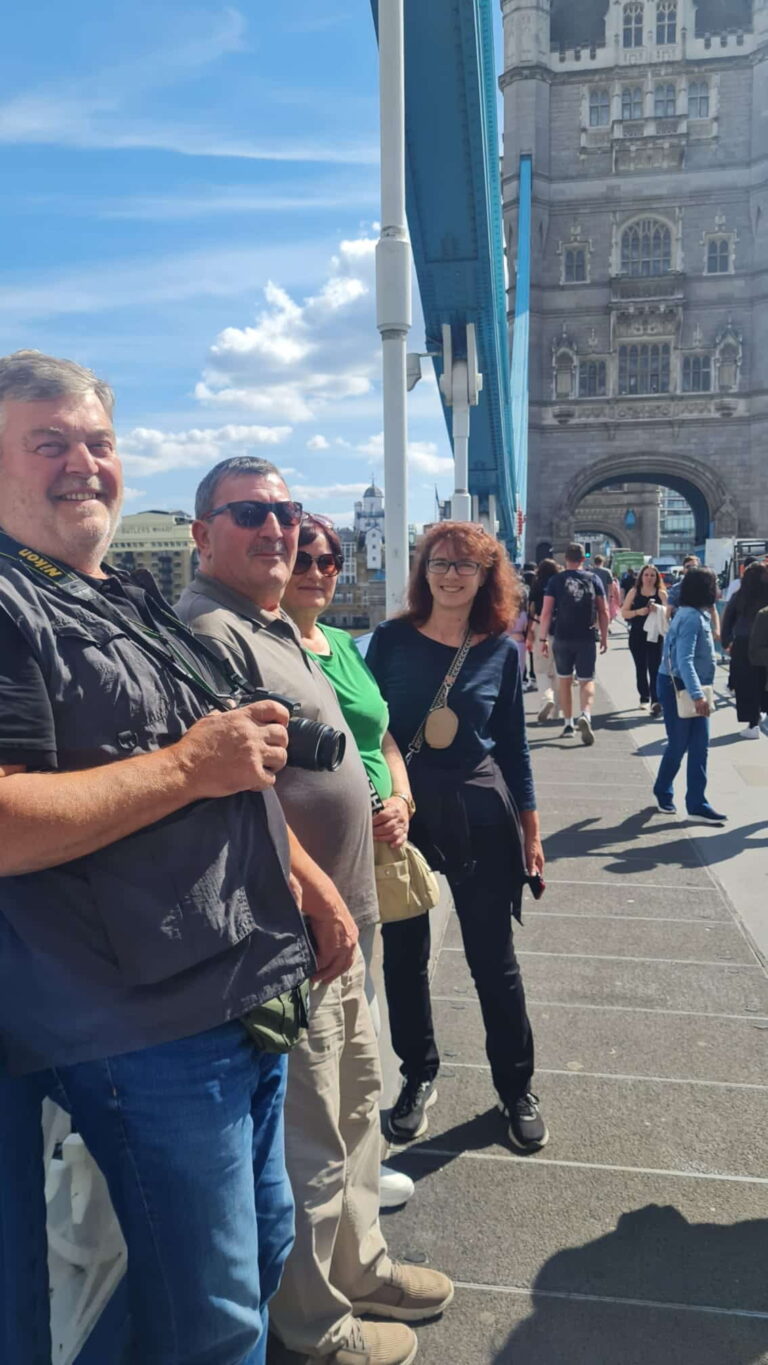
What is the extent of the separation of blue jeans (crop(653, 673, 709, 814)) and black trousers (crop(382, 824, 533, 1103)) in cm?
354

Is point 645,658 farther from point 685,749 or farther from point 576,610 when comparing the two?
point 685,749

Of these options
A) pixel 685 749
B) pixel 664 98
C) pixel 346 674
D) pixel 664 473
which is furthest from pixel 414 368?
pixel 664 98

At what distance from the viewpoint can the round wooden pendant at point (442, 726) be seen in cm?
276

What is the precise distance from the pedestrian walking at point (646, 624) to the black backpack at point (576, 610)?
1321 millimetres

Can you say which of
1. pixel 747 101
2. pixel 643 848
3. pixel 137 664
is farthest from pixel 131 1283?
pixel 747 101

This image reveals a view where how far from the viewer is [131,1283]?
1.43 meters

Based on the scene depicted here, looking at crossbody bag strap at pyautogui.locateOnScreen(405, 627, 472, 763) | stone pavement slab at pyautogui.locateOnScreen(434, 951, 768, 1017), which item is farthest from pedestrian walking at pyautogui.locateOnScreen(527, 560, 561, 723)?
crossbody bag strap at pyautogui.locateOnScreen(405, 627, 472, 763)

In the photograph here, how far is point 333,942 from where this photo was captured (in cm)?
176

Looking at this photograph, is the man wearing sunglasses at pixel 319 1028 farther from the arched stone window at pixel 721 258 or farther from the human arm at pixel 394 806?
the arched stone window at pixel 721 258

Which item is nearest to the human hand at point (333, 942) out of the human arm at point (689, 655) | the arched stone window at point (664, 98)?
the human arm at point (689, 655)

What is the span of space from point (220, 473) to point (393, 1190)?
1789mm

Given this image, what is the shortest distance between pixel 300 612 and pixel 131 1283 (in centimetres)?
144

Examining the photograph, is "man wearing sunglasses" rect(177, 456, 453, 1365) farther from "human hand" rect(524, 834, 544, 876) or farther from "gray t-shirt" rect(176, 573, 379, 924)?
"human hand" rect(524, 834, 544, 876)

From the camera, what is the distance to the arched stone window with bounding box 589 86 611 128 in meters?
41.8
